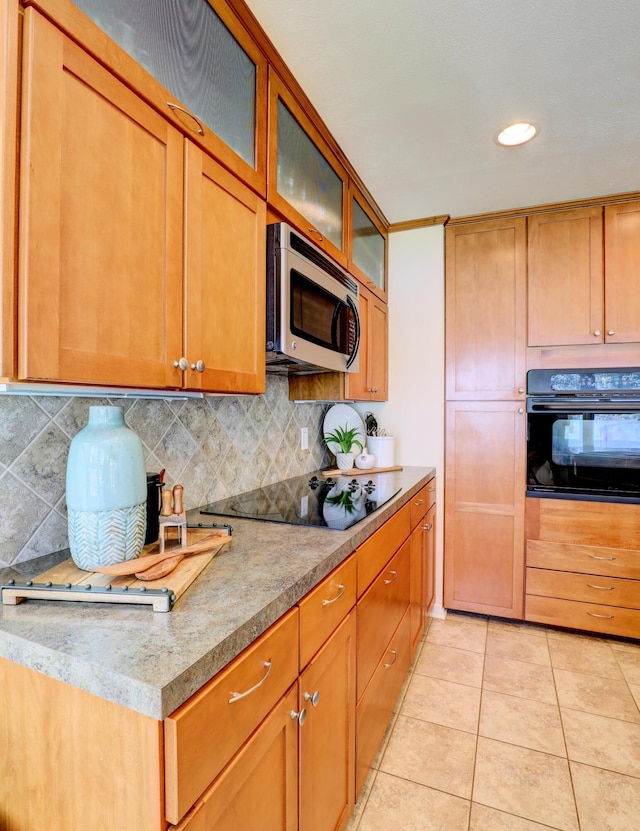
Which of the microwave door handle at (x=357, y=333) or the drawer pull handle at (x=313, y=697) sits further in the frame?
the microwave door handle at (x=357, y=333)

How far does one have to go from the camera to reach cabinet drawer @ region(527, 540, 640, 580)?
2369mm

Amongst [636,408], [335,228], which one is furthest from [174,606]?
[636,408]

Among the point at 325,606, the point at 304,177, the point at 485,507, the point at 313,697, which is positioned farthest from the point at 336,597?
the point at 485,507

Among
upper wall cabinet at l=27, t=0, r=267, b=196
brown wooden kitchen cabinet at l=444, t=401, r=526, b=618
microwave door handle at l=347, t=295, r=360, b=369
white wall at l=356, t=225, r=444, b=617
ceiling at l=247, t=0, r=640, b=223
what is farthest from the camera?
white wall at l=356, t=225, r=444, b=617

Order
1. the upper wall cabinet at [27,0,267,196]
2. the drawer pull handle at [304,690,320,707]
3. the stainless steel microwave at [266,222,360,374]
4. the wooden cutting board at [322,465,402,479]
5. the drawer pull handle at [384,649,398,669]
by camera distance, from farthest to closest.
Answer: the wooden cutting board at [322,465,402,479], the drawer pull handle at [384,649,398,669], the stainless steel microwave at [266,222,360,374], the drawer pull handle at [304,690,320,707], the upper wall cabinet at [27,0,267,196]

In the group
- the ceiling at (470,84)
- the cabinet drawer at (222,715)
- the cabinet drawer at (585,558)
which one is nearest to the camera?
the cabinet drawer at (222,715)

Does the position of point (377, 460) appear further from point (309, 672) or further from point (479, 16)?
point (479, 16)

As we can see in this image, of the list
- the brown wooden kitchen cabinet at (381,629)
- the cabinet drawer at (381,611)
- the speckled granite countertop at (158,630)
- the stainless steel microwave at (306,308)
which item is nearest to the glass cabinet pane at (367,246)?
the stainless steel microwave at (306,308)

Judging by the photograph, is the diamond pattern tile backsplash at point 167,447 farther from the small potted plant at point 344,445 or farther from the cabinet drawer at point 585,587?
the cabinet drawer at point 585,587

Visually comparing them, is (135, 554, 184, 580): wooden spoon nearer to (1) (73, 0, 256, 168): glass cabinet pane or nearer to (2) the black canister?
(2) the black canister

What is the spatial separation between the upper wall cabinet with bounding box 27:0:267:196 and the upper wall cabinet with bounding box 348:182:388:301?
89cm

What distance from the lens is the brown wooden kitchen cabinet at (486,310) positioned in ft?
8.48

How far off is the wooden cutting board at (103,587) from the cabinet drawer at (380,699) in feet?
2.60

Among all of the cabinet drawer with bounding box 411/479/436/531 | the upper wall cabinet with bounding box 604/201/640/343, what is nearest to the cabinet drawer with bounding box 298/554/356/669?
the cabinet drawer with bounding box 411/479/436/531
